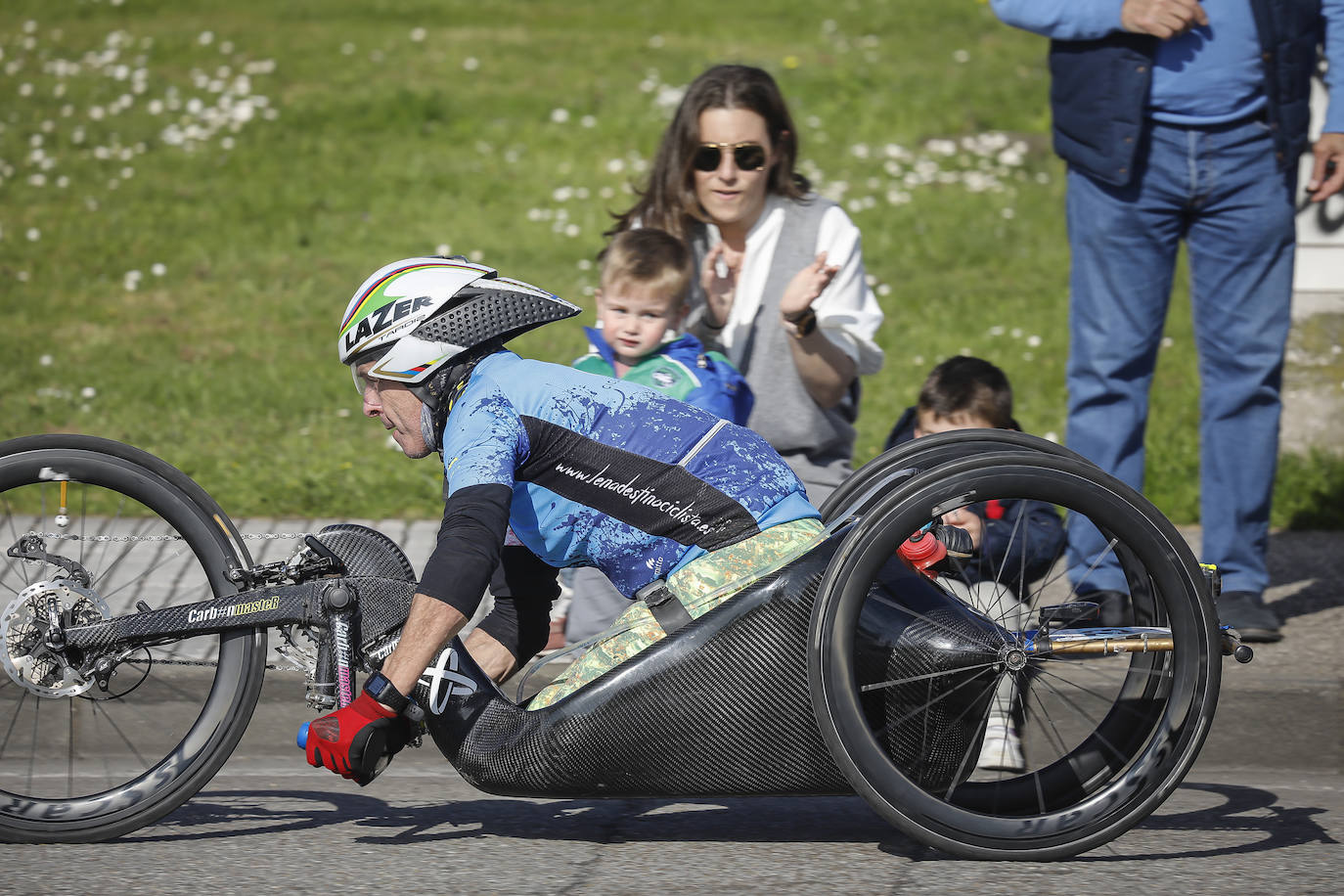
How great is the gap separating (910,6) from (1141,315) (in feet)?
32.5

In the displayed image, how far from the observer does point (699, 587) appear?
11.3 ft

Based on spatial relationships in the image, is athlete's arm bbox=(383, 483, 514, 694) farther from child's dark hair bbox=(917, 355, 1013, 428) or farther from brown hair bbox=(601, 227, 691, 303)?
child's dark hair bbox=(917, 355, 1013, 428)

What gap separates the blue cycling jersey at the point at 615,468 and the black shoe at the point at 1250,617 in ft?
6.49

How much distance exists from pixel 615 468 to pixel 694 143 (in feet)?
5.22

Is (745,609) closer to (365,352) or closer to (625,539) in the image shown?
(625,539)

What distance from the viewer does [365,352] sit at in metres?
3.53

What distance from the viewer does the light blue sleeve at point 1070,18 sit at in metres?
4.88

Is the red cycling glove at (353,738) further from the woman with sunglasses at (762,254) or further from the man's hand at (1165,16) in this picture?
the man's hand at (1165,16)

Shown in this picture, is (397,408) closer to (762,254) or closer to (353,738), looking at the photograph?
(353,738)

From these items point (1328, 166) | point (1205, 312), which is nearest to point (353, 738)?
point (1205, 312)

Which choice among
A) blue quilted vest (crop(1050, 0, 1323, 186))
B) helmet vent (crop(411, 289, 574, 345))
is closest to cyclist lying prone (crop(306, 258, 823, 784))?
helmet vent (crop(411, 289, 574, 345))

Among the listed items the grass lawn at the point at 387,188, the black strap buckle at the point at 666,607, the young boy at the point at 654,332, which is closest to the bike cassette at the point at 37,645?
the black strap buckle at the point at 666,607

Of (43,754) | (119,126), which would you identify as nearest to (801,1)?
(119,126)

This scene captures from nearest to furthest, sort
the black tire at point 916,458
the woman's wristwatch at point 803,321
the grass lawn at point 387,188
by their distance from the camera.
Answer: the black tire at point 916,458 < the woman's wristwatch at point 803,321 < the grass lawn at point 387,188
